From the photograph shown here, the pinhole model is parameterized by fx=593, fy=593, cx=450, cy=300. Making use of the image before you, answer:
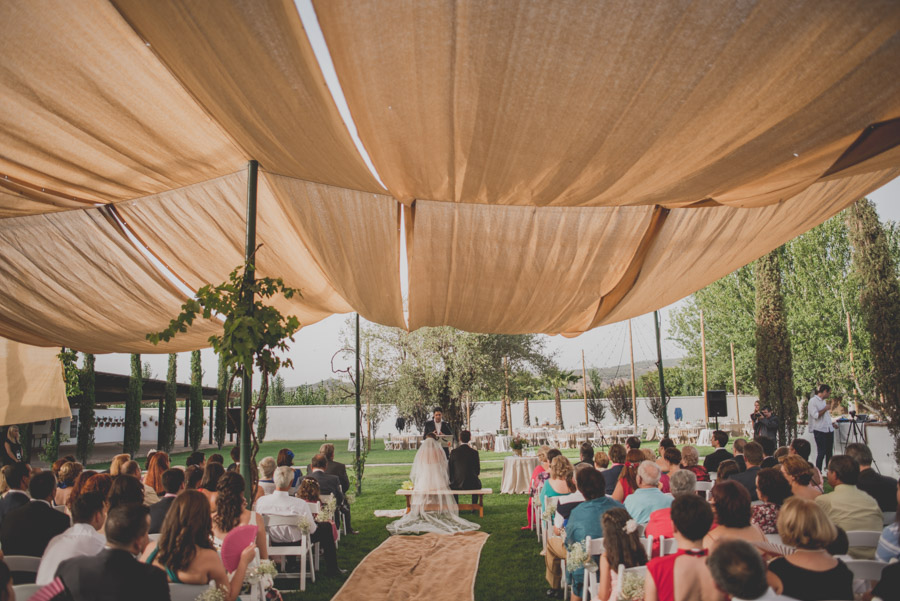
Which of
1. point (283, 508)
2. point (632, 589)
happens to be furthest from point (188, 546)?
point (283, 508)

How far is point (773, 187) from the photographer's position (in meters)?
3.58

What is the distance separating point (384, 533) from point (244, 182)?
16.5ft

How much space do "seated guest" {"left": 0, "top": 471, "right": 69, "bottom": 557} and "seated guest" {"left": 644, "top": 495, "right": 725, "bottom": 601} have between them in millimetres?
3534

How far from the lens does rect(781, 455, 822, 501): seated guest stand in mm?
4492

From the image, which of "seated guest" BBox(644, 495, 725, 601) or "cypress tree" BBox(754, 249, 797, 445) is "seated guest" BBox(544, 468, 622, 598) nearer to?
"seated guest" BBox(644, 495, 725, 601)

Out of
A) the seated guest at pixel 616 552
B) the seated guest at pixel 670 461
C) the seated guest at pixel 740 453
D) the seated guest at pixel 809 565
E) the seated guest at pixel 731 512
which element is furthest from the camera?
the seated guest at pixel 740 453

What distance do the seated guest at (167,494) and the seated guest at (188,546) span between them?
1.40 meters

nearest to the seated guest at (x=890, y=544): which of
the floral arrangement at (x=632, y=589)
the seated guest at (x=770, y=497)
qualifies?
the seated guest at (x=770, y=497)

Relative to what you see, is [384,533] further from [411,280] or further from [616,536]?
[616,536]

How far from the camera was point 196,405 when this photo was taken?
24.5 metres

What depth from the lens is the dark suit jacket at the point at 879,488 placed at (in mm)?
4316

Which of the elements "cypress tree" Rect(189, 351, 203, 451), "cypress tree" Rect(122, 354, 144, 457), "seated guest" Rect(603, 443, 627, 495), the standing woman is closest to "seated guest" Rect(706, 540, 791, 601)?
"seated guest" Rect(603, 443, 627, 495)

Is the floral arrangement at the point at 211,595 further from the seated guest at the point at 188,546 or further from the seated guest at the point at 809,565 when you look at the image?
the seated guest at the point at 809,565

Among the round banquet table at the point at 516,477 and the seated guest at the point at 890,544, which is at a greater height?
the seated guest at the point at 890,544
